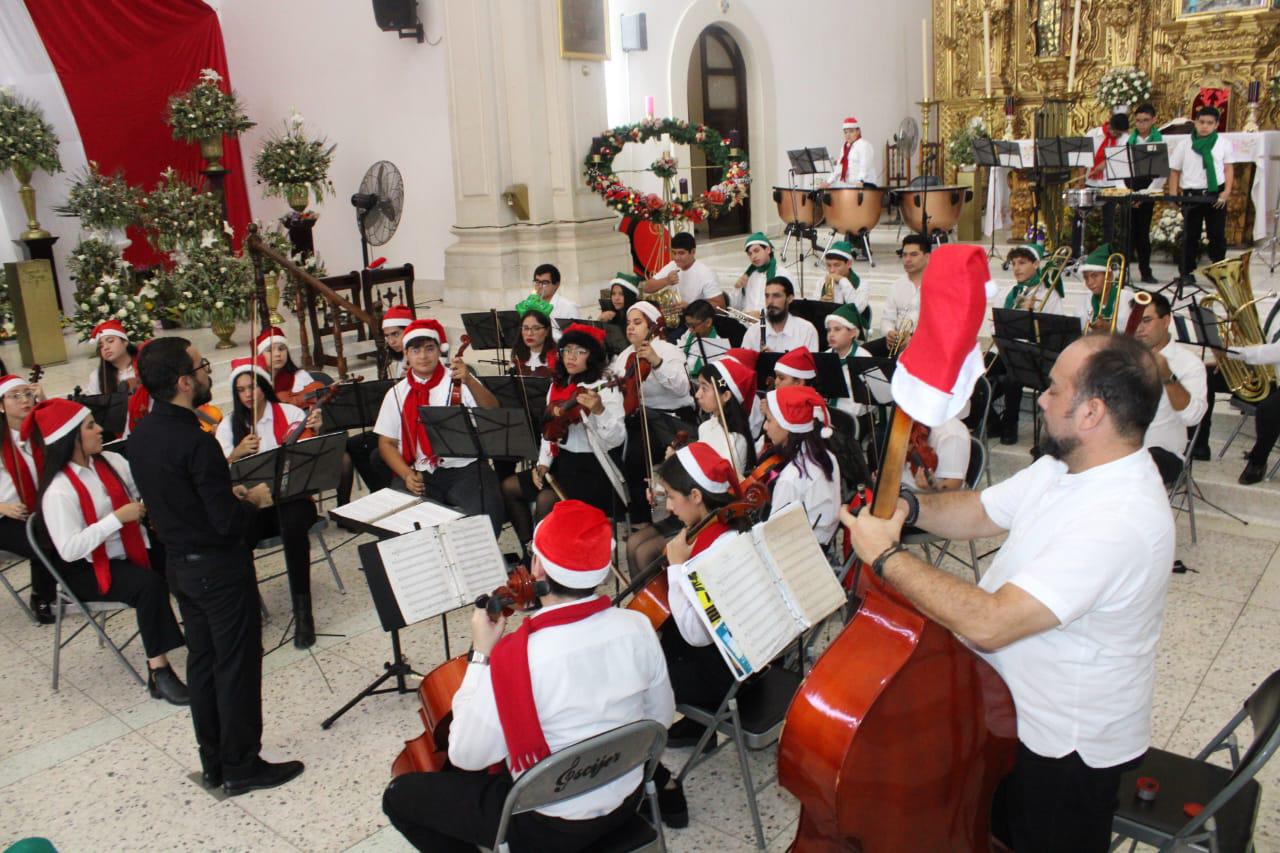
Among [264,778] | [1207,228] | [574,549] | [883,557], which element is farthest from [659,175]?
[883,557]

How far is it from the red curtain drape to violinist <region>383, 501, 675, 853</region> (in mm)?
11538

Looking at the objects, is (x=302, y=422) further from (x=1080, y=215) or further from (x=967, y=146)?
(x=967, y=146)

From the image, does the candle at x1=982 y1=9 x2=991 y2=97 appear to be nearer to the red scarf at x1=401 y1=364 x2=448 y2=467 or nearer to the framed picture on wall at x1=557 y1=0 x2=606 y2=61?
the framed picture on wall at x1=557 y1=0 x2=606 y2=61

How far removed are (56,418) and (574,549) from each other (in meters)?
2.97

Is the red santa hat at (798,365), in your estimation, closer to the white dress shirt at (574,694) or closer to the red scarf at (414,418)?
the red scarf at (414,418)

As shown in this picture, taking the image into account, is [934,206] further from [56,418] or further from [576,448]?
[56,418]

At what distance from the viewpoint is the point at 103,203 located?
995 centimetres

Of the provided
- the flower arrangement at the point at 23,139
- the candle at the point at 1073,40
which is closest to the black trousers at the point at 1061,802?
the flower arrangement at the point at 23,139

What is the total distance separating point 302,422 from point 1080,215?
27.3 feet

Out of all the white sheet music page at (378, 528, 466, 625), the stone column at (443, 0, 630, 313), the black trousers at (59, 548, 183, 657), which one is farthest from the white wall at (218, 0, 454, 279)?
the white sheet music page at (378, 528, 466, 625)

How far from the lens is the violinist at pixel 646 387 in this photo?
5.80 metres

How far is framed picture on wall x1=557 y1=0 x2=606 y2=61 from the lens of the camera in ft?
33.2

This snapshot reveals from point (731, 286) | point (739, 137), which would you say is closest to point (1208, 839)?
point (731, 286)

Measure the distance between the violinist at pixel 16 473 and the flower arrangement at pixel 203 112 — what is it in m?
7.45
